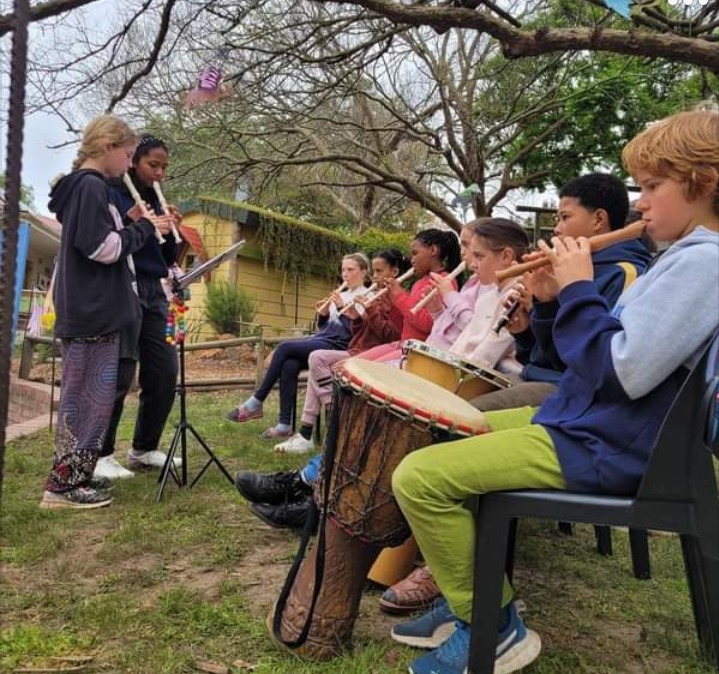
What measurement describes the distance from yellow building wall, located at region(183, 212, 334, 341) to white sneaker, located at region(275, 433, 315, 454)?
836cm

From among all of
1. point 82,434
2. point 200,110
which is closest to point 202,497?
point 82,434

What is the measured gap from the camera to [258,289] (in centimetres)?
1348

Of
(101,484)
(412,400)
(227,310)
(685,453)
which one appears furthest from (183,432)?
(227,310)

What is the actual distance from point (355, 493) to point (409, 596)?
0.55 m

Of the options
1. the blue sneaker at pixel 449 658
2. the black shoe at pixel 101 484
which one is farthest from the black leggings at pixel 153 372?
the blue sneaker at pixel 449 658

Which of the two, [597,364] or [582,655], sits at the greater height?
[597,364]

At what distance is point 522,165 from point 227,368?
19.9ft

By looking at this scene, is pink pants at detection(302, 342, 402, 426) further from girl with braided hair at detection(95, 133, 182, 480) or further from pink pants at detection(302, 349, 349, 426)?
girl with braided hair at detection(95, 133, 182, 480)

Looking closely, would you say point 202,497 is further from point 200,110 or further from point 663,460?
point 200,110

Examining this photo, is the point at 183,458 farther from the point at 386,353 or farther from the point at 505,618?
the point at 505,618

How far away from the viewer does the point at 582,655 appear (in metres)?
1.93

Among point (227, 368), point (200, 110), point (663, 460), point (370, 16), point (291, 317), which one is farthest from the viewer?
point (291, 317)

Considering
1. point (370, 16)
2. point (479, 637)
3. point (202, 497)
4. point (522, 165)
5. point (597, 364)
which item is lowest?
point (202, 497)

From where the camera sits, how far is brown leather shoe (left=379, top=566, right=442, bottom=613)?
83.4 inches
